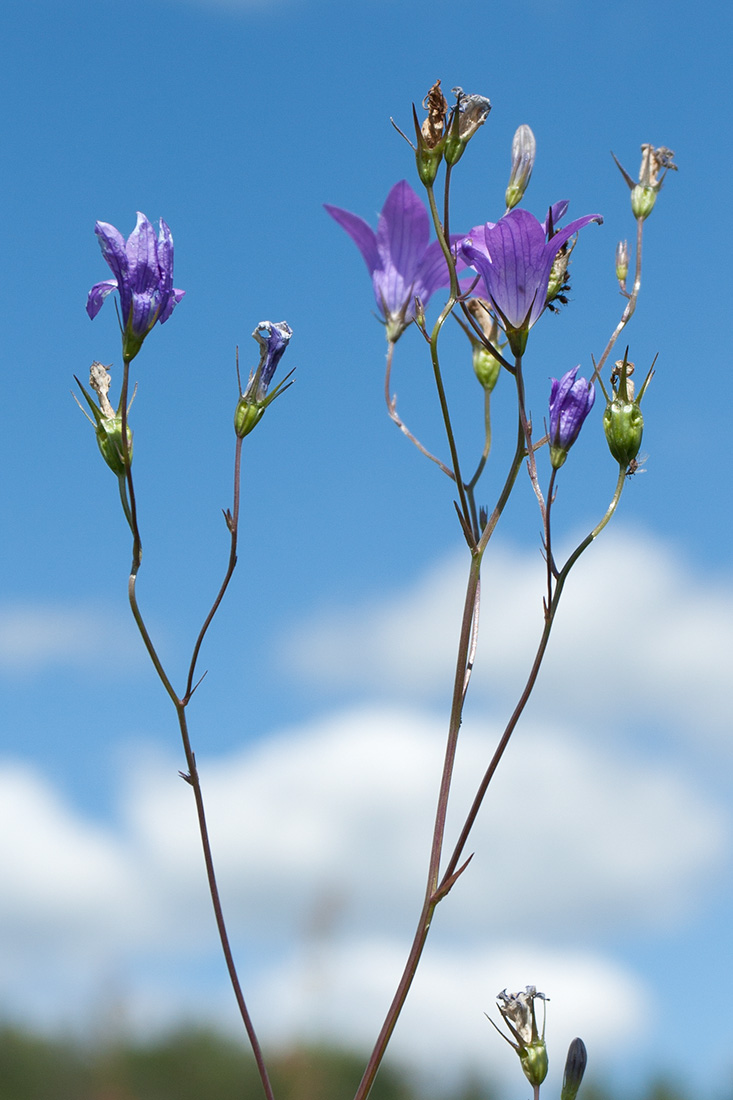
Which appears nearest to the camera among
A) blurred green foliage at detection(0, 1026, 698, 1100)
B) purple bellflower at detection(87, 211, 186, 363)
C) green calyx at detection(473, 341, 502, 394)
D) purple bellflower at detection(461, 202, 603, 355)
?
purple bellflower at detection(461, 202, 603, 355)

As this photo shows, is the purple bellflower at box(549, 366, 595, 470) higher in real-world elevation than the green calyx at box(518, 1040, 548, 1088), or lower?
higher

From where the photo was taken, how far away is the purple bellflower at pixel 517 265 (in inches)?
70.9

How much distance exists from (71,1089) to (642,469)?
8072 mm

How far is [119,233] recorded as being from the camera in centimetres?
193

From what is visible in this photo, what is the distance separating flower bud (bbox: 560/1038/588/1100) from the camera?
6.44 feet

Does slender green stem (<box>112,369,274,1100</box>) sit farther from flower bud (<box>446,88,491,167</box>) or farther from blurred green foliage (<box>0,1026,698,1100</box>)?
blurred green foliage (<box>0,1026,698,1100</box>)

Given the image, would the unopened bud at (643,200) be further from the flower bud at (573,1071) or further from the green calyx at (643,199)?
the flower bud at (573,1071)

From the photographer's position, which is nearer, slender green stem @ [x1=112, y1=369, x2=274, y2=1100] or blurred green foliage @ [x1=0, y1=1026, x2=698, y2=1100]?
slender green stem @ [x1=112, y1=369, x2=274, y2=1100]

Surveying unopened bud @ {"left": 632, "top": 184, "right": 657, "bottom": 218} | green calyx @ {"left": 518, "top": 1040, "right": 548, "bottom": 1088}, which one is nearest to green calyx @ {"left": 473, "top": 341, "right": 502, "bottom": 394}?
unopened bud @ {"left": 632, "top": 184, "right": 657, "bottom": 218}

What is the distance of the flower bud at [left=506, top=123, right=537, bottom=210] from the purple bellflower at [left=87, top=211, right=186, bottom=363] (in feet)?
2.11

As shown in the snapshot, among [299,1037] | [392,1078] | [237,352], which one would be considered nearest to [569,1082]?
[237,352]

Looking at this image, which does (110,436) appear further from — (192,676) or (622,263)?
(622,263)

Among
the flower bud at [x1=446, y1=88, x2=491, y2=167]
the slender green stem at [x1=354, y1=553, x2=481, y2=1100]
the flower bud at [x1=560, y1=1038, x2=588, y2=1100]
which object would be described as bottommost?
the flower bud at [x1=560, y1=1038, x2=588, y2=1100]

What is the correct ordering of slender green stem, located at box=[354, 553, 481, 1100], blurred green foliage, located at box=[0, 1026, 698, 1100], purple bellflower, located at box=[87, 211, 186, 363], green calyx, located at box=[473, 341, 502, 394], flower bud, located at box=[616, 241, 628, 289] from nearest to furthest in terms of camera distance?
slender green stem, located at box=[354, 553, 481, 1100] < purple bellflower, located at box=[87, 211, 186, 363] < green calyx, located at box=[473, 341, 502, 394] < flower bud, located at box=[616, 241, 628, 289] < blurred green foliage, located at box=[0, 1026, 698, 1100]
